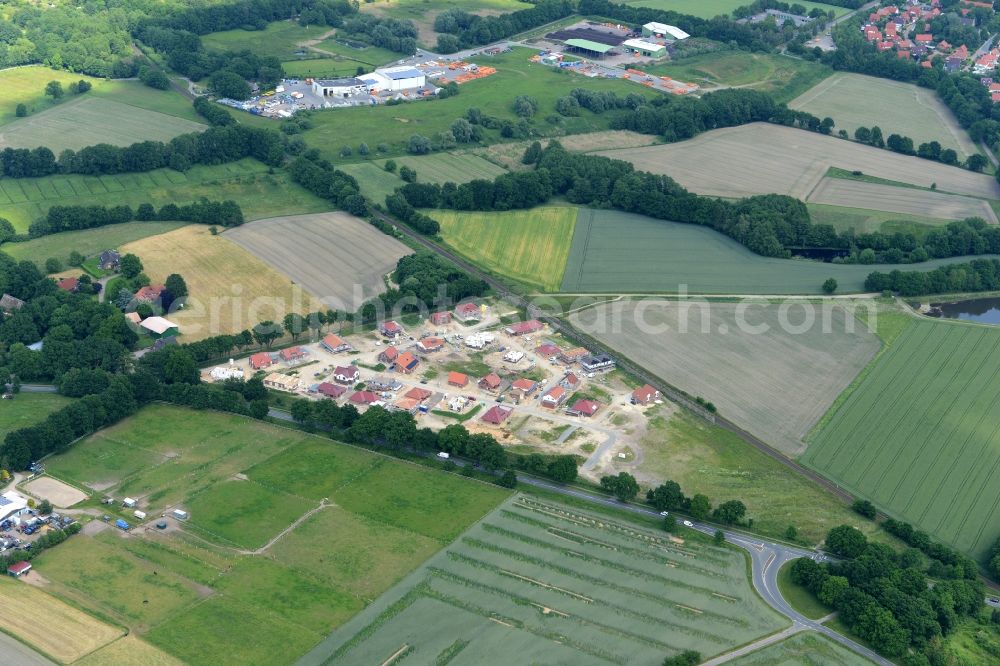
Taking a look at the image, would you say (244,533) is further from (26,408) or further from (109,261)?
(109,261)

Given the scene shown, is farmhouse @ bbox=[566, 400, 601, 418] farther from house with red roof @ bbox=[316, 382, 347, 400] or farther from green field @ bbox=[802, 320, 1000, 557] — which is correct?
house with red roof @ bbox=[316, 382, 347, 400]

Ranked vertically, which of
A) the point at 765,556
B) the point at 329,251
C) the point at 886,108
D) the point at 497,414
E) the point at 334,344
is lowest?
the point at 765,556

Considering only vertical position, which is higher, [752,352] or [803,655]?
[752,352]

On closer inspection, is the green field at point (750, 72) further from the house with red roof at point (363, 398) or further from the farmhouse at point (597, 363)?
the house with red roof at point (363, 398)

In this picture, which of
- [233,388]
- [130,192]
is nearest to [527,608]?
[233,388]

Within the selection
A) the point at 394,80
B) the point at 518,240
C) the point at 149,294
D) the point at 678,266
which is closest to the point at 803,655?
the point at 678,266

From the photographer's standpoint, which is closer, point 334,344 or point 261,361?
point 261,361

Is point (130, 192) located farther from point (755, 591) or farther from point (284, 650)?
point (755, 591)

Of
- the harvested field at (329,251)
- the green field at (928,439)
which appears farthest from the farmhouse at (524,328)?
the green field at (928,439)
